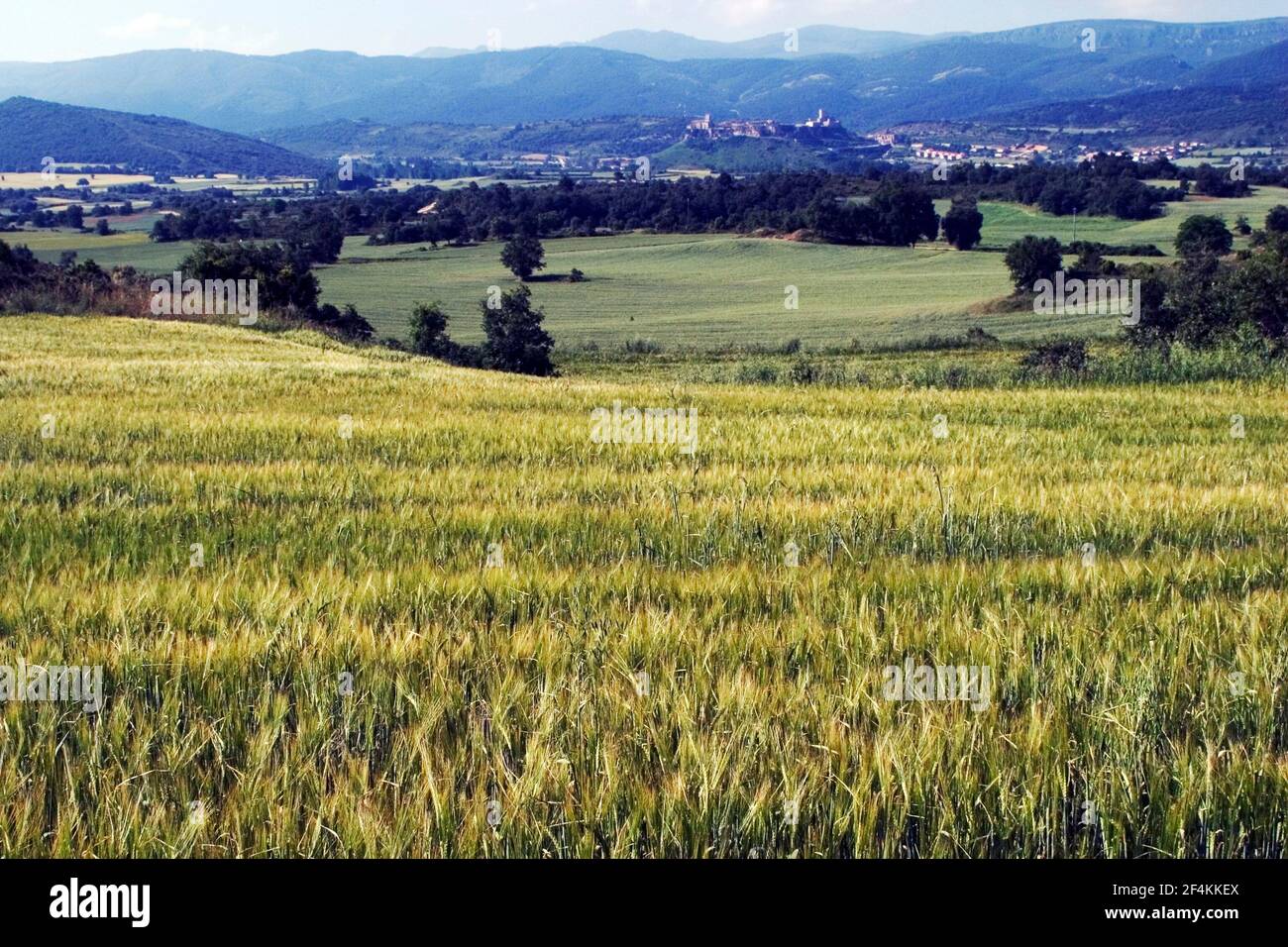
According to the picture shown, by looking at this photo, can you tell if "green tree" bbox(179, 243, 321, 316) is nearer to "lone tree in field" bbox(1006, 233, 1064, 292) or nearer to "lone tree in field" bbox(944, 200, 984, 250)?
"lone tree in field" bbox(1006, 233, 1064, 292)

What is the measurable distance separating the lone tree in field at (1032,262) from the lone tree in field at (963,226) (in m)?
29.0

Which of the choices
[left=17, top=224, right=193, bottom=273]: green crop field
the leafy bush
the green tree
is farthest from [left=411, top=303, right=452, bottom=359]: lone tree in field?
[left=17, top=224, right=193, bottom=273]: green crop field

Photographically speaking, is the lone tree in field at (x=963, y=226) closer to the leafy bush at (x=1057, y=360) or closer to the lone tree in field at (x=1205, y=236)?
the lone tree in field at (x=1205, y=236)

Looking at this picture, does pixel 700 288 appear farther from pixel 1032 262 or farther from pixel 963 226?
pixel 963 226

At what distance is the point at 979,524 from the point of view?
703 cm

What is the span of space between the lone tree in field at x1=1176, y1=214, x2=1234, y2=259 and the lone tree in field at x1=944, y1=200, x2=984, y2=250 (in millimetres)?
24577

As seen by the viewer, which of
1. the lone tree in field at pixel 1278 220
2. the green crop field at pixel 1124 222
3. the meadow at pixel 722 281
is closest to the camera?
the meadow at pixel 722 281

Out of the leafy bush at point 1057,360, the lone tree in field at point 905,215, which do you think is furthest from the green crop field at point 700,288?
the leafy bush at point 1057,360

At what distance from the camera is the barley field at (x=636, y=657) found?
2979mm

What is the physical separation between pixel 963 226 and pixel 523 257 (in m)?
43.2

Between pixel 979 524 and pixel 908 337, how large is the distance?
58.1 meters

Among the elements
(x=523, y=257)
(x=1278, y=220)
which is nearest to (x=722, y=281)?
(x=523, y=257)
